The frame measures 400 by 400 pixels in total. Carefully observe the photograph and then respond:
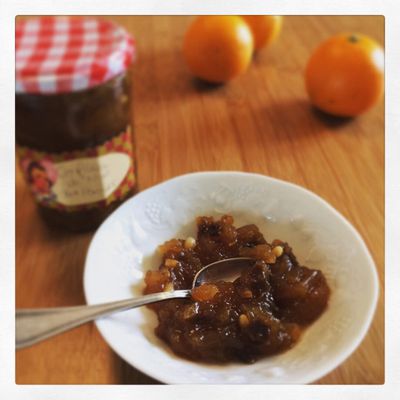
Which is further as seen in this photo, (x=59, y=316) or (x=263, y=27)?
(x=263, y=27)

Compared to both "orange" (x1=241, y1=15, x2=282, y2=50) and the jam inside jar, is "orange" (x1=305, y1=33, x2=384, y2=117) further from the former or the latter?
the jam inside jar

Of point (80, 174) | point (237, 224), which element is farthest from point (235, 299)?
point (80, 174)

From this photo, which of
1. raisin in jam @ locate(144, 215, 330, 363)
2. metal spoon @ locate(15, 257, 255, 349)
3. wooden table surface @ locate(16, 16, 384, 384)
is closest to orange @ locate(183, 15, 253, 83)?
wooden table surface @ locate(16, 16, 384, 384)

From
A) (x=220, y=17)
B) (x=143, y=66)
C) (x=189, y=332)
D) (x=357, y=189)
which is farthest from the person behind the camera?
(x=143, y=66)

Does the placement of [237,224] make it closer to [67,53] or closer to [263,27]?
[67,53]
